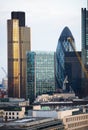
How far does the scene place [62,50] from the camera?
15862cm

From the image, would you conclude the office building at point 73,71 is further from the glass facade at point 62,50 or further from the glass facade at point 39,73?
the glass facade at point 39,73

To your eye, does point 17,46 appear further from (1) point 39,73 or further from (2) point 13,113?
(2) point 13,113

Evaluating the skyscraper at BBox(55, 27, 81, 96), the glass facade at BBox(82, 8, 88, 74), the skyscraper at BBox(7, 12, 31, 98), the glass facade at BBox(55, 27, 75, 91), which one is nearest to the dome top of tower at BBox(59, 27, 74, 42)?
the glass facade at BBox(55, 27, 75, 91)

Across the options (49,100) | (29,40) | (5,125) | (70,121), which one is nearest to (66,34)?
(29,40)

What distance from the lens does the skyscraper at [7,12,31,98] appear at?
524 ft

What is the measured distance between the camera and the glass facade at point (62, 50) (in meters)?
157

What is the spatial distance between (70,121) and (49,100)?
4510 cm

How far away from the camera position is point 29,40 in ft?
533

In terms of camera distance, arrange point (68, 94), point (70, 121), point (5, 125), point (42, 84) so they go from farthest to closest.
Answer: point (42, 84) → point (68, 94) → point (70, 121) → point (5, 125)

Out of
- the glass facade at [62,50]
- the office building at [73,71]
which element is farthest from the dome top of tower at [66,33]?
the office building at [73,71]

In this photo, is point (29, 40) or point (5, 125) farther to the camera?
point (29, 40)

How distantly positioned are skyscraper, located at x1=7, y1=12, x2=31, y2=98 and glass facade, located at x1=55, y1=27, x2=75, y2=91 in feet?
20.1

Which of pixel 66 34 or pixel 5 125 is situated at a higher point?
pixel 66 34

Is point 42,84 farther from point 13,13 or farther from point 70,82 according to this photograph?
point 13,13
